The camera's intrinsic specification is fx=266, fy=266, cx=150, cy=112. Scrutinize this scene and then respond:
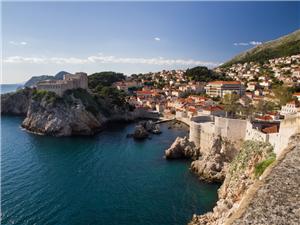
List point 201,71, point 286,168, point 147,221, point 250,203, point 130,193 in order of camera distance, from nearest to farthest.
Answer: point 250,203, point 286,168, point 147,221, point 130,193, point 201,71

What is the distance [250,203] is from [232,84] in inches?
2636

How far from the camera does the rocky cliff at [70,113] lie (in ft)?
145

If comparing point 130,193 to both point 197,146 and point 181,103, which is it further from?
point 181,103

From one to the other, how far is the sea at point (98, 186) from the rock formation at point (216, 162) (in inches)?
33.0

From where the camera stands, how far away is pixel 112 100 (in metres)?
61.2

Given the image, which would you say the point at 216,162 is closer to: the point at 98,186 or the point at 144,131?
the point at 98,186

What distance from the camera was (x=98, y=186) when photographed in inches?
892

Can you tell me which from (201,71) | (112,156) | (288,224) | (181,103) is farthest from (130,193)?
(201,71)

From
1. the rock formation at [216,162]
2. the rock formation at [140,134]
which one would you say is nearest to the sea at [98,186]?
the rock formation at [216,162]

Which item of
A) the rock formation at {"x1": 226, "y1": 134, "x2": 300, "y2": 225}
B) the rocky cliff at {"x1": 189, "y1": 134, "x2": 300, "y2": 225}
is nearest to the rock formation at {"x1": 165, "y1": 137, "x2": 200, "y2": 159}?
the rocky cliff at {"x1": 189, "y1": 134, "x2": 300, "y2": 225}

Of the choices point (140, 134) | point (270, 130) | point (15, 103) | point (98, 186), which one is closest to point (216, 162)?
point (270, 130)

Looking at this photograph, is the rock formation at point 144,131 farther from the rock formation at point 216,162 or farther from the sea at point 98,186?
the rock formation at point 216,162

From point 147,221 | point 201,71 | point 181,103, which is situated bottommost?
point 147,221

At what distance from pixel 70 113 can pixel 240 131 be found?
30930mm
